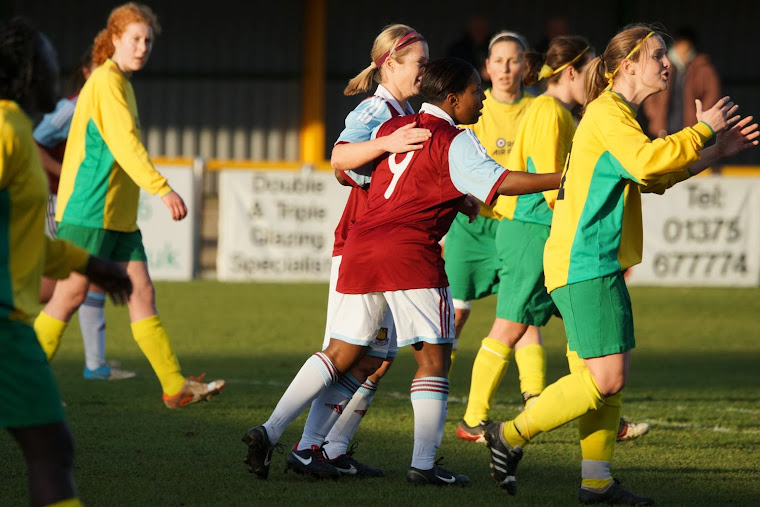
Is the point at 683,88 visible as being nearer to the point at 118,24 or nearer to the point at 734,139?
the point at 118,24

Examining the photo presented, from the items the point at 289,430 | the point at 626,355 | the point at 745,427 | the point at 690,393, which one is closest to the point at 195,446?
the point at 289,430

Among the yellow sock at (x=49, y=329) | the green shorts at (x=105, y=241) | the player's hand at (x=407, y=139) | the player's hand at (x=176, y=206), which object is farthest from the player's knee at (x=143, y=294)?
the player's hand at (x=407, y=139)

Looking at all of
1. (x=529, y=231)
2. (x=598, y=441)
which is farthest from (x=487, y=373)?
(x=598, y=441)

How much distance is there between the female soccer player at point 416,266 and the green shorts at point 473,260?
5.81ft

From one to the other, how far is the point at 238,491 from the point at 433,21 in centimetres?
1986

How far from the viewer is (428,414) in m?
4.86

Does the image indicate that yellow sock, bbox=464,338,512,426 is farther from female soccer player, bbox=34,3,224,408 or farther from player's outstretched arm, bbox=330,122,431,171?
player's outstretched arm, bbox=330,122,431,171

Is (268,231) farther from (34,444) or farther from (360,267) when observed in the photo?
(34,444)

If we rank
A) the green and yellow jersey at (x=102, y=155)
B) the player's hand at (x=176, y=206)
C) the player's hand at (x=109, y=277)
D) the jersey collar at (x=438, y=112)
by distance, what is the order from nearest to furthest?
the player's hand at (x=109, y=277)
the jersey collar at (x=438, y=112)
the player's hand at (x=176, y=206)
the green and yellow jersey at (x=102, y=155)

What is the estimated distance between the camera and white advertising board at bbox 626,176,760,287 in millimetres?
14680

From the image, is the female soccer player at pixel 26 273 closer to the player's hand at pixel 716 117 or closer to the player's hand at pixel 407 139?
the player's hand at pixel 407 139

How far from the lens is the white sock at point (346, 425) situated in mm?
5285

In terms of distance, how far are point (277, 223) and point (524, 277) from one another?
8801mm

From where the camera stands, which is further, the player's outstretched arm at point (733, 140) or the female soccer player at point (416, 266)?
the female soccer player at point (416, 266)
